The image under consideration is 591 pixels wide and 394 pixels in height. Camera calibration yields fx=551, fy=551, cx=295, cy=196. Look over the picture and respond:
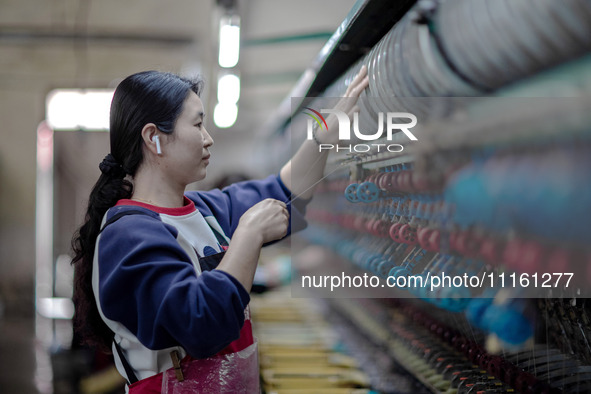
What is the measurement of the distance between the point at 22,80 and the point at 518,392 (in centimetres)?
854

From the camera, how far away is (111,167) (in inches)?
54.4

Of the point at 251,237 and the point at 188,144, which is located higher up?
the point at 188,144

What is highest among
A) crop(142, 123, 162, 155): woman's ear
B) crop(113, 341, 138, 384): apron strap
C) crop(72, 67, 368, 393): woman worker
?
crop(142, 123, 162, 155): woman's ear

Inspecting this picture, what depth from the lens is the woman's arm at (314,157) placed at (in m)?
1.42

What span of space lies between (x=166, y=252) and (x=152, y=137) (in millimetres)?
301

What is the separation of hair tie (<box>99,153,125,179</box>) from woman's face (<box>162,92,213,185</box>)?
152 millimetres

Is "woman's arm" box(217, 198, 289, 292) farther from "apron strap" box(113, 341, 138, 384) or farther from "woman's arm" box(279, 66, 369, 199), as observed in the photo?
"apron strap" box(113, 341, 138, 384)

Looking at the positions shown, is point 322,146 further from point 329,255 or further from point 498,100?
point 329,255

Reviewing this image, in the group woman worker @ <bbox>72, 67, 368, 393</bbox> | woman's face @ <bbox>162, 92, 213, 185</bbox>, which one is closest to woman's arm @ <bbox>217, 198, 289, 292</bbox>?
woman worker @ <bbox>72, 67, 368, 393</bbox>

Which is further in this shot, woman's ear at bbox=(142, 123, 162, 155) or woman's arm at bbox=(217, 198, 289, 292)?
woman's ear at bbox=(142, 123, 162, 155)

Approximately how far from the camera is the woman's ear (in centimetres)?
130

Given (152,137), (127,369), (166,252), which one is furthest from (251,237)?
(127,369)

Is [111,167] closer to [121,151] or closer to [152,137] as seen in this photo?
[121,151]

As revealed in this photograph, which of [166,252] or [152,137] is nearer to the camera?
[166,252]
